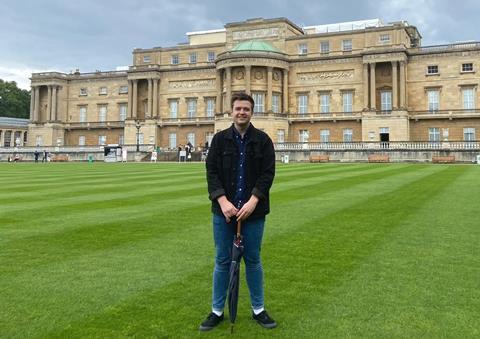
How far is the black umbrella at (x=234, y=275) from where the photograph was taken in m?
4.96

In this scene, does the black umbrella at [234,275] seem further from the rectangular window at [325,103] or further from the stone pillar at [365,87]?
the rectangular window at [325,103]

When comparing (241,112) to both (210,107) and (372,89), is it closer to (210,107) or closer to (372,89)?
(372,89)

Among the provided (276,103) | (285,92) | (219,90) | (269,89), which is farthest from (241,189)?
(285,92)

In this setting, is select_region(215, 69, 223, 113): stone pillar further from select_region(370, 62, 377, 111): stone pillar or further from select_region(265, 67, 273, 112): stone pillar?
select_region(370, 62, 377, 111): stone pillar

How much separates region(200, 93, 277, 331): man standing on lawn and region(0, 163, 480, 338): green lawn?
0.40 m

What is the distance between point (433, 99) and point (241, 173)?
64.1m

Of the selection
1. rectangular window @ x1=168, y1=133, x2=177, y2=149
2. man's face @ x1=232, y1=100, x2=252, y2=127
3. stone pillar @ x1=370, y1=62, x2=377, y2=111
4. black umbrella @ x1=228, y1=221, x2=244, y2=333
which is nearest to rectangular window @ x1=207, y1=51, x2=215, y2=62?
rectangular window @ x1=168, y1=133, x2=177, y2=149

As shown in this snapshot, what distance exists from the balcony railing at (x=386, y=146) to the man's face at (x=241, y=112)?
46010mm

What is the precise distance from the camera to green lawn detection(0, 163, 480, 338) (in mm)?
4980

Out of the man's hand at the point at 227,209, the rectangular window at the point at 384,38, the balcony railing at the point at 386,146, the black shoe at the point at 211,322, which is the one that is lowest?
the black shoe at the point at 211,322

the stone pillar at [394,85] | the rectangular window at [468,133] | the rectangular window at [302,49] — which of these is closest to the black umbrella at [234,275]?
the stone pillar at [394,85]

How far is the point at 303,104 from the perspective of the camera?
227ft

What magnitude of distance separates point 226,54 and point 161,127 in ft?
57.9

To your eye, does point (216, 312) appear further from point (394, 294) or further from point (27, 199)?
point (27, 199)
